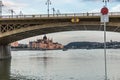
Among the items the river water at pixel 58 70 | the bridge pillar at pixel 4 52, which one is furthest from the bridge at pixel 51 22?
the bridge pillar at pixel 4 52

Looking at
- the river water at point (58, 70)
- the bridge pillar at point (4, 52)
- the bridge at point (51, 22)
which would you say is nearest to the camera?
the river water at point (58, 70)

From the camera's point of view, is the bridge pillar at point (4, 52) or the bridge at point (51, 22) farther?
the bridge pillar at point (4, 52)

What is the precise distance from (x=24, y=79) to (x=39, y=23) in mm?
27261

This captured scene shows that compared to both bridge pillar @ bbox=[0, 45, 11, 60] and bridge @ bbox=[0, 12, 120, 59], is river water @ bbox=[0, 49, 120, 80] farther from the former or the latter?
bridge pillar @ bbox=[0, 45, 11, 60]

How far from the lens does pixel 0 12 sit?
79.4m

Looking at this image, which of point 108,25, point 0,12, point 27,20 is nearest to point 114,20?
point 108,25

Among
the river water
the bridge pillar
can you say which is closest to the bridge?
the river water

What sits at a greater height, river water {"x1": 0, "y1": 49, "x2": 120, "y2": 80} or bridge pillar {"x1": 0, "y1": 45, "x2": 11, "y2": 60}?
bridge pillar {"x1": 0, "y1": 45, "x2": 11, "y2": 60}

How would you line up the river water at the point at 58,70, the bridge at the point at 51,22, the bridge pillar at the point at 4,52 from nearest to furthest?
the river water at the point at 58,70, the bridge at the point at 51,22, the bridge pillar at the point at 4,52

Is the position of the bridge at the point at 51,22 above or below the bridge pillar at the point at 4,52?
above

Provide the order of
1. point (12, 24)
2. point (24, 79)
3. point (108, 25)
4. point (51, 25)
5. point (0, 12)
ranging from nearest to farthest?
point (24, 79) < point (108, 25) < point (51, 25) < point (12, 24) < point (0, 12)

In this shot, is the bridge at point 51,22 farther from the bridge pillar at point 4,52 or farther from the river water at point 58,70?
the bridge pillar at point 4,52

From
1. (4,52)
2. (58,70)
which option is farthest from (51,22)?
(4,52)

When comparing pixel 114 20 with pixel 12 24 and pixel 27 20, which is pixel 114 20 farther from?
pixel 12 24
